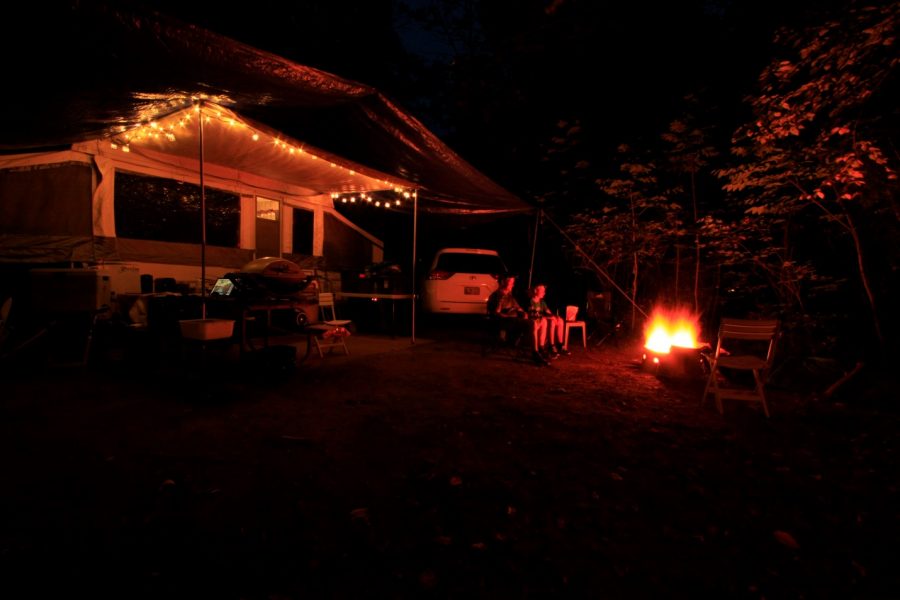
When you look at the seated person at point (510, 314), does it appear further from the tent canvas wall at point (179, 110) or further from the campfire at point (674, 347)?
the tent canvas wall at point (179, 110)

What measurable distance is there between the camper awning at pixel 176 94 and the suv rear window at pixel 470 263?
7.67 ft

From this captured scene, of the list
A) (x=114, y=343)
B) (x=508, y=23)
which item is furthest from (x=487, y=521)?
(x=508, y=23)

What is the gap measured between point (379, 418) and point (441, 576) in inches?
82.5

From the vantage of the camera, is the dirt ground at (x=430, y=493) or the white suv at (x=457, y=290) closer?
the dirt ground at (x=430, y=493)

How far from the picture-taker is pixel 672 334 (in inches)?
263

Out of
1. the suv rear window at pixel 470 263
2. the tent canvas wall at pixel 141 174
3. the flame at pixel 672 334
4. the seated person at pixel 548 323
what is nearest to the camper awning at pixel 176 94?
the tent canvas wall at pixel 141 174

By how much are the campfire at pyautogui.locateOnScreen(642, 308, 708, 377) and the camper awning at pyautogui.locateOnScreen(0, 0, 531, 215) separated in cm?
368

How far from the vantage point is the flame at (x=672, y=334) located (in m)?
6.28

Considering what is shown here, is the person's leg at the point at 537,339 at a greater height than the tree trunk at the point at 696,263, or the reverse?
the tree trunk at the point at 696,263

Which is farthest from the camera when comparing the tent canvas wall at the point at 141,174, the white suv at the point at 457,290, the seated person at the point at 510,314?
the white suv at the point at 457,290

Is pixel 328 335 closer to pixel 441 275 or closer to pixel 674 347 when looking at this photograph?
pixel 441 275

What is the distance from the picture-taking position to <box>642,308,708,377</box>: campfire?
5988mm

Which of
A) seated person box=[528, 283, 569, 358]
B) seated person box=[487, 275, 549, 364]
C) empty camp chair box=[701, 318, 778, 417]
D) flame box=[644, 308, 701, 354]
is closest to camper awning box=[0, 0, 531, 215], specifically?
seated person box=[487, 275, 549, 364]

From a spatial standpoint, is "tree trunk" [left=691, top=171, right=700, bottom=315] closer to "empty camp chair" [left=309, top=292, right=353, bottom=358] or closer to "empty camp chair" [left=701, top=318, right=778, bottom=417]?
"empty camp chair" [left=701, top=318, right=778, bottom=417]
